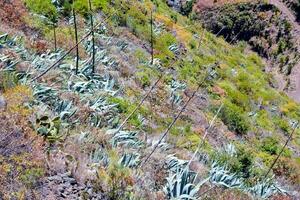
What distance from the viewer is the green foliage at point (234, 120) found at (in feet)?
50.5

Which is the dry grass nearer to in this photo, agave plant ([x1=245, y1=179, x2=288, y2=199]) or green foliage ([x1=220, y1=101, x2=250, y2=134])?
agave plant ([x1=245, y1=179, x2=288, y2=199])

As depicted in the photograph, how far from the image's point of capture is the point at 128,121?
9.97 meters

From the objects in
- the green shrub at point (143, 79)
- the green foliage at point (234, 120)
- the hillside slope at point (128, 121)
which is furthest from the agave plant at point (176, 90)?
the green foliage at point (234, 120)

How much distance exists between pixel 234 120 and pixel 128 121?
6.45 metres

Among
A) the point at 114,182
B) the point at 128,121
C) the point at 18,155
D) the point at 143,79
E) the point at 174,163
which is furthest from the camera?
the point at 143,79

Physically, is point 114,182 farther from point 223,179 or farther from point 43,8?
point 43,8

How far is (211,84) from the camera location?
18.4 meters

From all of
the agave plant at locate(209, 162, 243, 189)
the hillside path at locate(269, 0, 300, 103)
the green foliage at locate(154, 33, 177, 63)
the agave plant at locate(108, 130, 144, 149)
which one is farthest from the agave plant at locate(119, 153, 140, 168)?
the hillside path at locate(269, 0, 300, 103)

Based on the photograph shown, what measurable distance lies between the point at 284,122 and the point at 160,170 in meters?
12.9

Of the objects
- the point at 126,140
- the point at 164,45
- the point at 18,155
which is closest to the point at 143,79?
the point at 164,45

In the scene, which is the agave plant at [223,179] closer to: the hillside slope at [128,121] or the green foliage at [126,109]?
the hillside slope at [128,121]

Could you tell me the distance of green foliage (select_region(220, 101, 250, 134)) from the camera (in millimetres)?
15406

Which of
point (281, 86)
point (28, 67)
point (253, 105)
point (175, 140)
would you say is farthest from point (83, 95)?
point (281, 86)

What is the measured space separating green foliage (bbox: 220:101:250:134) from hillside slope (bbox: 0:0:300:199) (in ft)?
0.14
